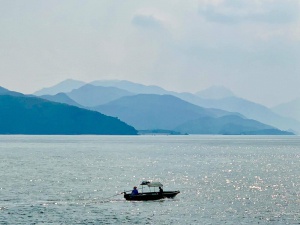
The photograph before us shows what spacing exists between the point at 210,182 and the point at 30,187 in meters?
44.4

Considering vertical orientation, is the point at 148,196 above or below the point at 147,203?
above

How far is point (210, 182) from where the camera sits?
14062cm

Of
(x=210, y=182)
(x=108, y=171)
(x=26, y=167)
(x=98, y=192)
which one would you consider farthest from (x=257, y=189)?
(x=26, y=167)

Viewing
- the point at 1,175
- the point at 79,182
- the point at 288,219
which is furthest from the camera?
the point at 1,175

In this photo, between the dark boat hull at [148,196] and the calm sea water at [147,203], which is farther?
the dark boat hull at [148,196]

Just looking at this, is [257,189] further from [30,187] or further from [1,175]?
[1,175]

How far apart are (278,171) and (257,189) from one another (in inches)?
2121

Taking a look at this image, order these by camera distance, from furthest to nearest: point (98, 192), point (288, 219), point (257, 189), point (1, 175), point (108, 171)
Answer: point (108, 171)
point (1, 175)
point (257, 189)
point (98, 192)
point (288, 219)

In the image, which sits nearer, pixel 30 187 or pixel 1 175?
pixel 30 187

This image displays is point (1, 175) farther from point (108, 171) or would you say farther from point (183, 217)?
point (183, 217)

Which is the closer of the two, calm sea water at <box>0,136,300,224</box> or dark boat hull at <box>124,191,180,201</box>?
calm sea water at <box>0,136,300,224</box>

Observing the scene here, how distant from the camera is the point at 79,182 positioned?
137750 mm

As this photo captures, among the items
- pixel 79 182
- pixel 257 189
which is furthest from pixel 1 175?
pixel 257 189

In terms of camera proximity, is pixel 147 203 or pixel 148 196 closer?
pixel 147 203
